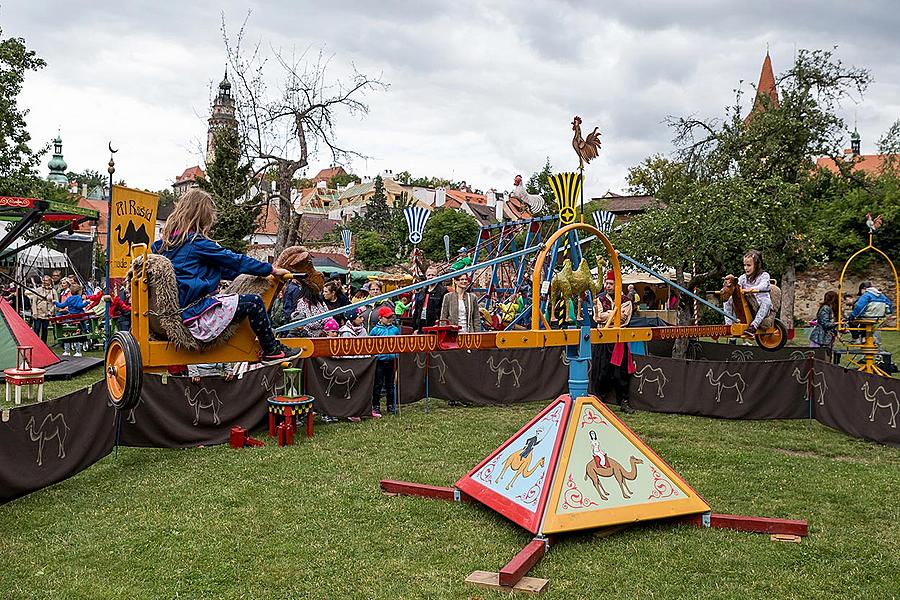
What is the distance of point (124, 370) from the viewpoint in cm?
404

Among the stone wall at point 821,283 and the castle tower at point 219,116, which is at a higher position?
the castle tower at point 219,116

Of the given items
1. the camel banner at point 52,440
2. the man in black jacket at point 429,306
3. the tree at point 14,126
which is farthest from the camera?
the tree at point 14,126

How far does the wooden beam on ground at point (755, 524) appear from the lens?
529 centimetres

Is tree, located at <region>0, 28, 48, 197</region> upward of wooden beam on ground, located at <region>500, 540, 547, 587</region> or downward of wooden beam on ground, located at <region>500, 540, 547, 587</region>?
upward

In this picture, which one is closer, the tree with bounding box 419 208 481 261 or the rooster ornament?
the rooster ornament

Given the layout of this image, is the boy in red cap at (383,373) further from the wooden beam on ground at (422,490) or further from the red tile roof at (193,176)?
the red tile roof at (193,176)

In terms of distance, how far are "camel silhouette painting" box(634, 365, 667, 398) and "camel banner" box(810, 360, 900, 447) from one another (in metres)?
2.11

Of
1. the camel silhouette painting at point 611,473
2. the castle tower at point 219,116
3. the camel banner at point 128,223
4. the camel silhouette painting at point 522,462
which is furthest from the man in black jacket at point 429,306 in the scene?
the castle tower at point 219,116

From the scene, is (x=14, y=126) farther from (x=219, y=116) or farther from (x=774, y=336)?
(x=774, y=336)

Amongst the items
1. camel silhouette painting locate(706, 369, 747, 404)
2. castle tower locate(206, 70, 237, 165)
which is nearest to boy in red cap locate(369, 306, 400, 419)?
camel silhouette painting locate(706, 369, 747, 404)

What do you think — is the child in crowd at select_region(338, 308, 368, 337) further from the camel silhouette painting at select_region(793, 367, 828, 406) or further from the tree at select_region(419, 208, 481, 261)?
the tree at select_region(419, 208, 481, 261)

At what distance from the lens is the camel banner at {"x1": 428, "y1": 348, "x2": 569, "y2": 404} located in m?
11.9

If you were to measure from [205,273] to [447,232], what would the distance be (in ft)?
186

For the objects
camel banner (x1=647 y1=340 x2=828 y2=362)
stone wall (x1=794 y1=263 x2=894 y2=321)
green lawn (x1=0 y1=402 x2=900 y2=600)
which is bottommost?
green lawn (x1=0 y1=402 x2=900 y2=600)
